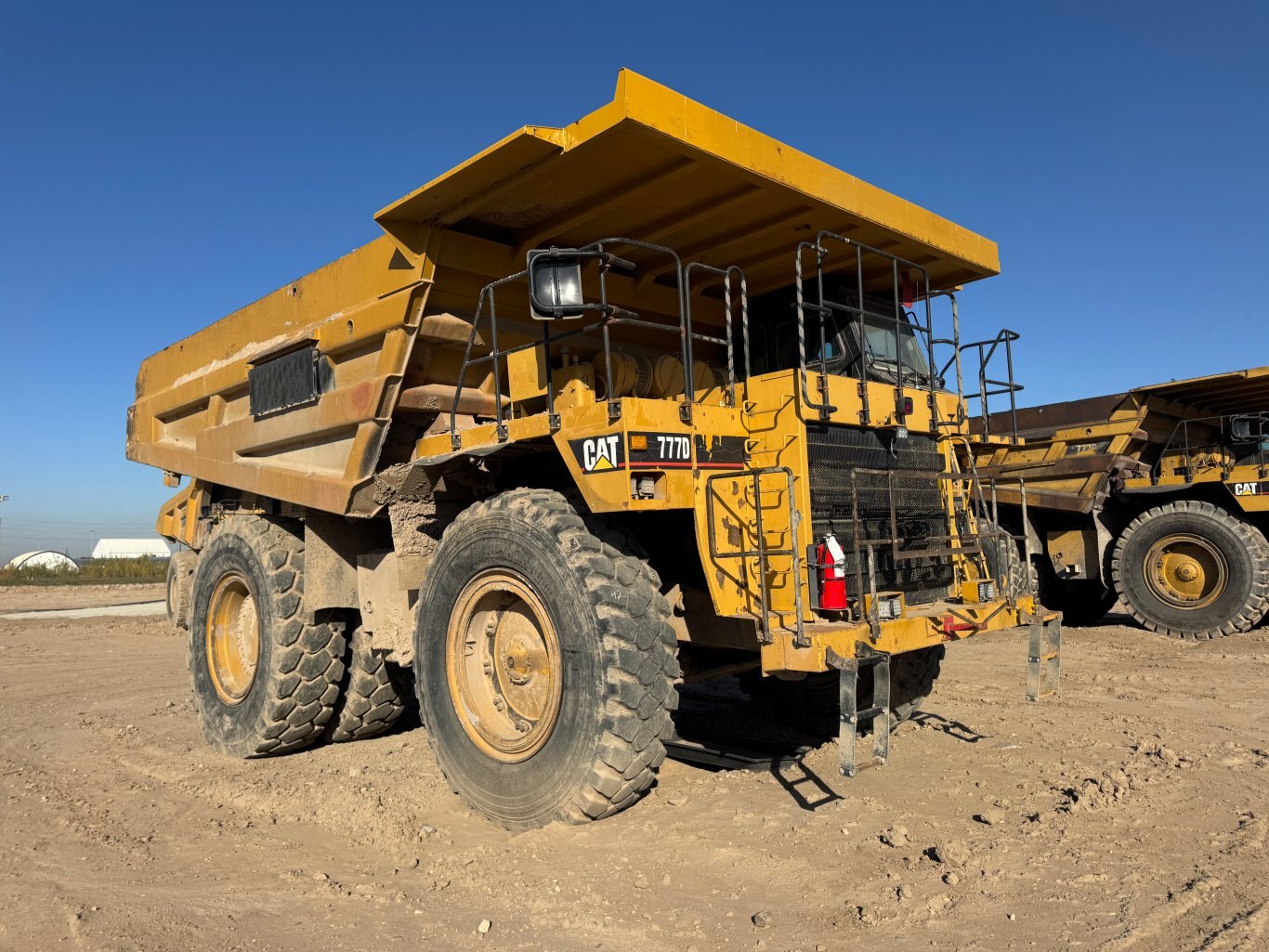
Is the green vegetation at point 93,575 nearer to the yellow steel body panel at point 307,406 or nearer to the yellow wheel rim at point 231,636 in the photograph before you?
the yellow steel body panel at point 307,406

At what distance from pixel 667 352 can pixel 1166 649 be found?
736 centimetres

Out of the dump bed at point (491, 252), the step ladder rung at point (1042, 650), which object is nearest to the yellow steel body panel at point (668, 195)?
the dump bed at point (491, 252)

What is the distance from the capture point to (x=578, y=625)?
13.9 ft

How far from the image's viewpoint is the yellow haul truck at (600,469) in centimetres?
423

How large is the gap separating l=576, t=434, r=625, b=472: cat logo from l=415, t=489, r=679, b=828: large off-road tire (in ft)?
1.05

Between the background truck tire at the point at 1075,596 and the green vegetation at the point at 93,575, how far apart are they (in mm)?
27640

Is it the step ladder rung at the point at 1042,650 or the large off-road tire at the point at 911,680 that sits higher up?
the step ladder rung at the point at 1042,650

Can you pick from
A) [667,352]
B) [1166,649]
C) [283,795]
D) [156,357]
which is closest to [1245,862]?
[667,352]

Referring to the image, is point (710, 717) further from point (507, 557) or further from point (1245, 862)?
point (1245, 862)

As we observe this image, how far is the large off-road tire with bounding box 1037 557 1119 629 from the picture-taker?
12562 mm

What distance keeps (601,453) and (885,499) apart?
1798 mm

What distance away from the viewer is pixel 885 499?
16.9ft

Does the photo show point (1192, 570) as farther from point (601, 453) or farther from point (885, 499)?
point (601, 453)

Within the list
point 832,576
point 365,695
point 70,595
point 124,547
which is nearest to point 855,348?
point 832,576
